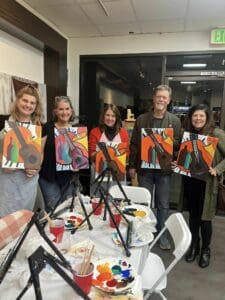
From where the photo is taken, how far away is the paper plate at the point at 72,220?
61.1 inches

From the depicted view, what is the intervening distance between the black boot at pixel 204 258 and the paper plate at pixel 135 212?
1.04 meters

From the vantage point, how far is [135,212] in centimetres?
179

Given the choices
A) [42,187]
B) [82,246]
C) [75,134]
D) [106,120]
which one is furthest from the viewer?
[106,120]

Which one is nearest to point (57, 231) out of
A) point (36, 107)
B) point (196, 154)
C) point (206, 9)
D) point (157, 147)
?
point (36, 107)

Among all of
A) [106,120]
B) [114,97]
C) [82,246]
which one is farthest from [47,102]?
[82,246]

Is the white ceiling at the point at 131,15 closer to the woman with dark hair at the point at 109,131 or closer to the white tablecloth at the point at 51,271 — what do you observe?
the woman with dark hair at the point at 109,131

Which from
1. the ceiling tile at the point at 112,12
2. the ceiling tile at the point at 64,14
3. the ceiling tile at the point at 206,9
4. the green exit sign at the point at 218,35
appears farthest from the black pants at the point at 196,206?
the ceiling tile at the point at 64,14

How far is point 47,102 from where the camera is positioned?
388 centimetres

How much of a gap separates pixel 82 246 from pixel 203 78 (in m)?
3.34

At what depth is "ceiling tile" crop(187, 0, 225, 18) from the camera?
282 centimetres

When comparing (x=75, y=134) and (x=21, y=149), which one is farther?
(x=75, y=134)

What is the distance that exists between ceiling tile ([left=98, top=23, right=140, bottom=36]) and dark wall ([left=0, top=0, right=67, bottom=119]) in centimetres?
67

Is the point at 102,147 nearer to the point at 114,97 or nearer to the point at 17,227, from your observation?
the point at 17,227

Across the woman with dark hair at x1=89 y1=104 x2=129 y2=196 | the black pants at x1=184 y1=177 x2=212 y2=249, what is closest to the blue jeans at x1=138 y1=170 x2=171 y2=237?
the black pants at x1=184 y1=177 x2=212 y2=249
